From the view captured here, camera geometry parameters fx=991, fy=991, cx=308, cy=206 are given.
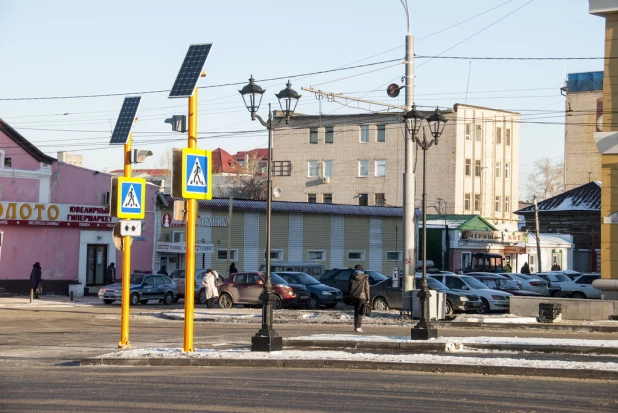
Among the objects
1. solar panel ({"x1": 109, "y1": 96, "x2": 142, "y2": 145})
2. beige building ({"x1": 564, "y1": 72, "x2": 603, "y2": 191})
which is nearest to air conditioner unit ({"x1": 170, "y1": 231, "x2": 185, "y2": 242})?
solar panel ({"x1": 109, "y1": 96, "x2": 142, "y2": 145})

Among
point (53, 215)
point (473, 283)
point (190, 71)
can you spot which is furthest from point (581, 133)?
point (190, 71)

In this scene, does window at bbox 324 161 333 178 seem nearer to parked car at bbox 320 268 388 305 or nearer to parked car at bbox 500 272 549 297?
parked car at bbox 500 272 549 297

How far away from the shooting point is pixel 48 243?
49.8 m

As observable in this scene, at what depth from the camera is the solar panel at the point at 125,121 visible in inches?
816

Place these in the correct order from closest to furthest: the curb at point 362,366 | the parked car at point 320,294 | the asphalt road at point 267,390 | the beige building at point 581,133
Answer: the asphalt road at point 267,390 → the curb at point 362,366 → the parked car at point 320,294 → the beige building at point 581,133

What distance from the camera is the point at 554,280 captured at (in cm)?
4878

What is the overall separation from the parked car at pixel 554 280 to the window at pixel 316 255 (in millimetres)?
16641

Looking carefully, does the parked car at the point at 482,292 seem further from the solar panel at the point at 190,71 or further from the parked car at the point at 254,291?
the solar panel at the point at 190,71

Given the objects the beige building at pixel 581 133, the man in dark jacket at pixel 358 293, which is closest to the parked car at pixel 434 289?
the man in dark jacket at pixel 358 293

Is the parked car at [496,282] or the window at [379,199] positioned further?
the window at [379,199]

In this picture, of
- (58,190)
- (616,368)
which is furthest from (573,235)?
(616,368)

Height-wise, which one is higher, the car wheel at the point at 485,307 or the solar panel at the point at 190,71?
the solar panel at the point at 190,71

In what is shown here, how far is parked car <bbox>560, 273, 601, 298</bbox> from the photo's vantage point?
1831 inches

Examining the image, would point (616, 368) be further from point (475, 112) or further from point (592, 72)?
point (592, 72)
